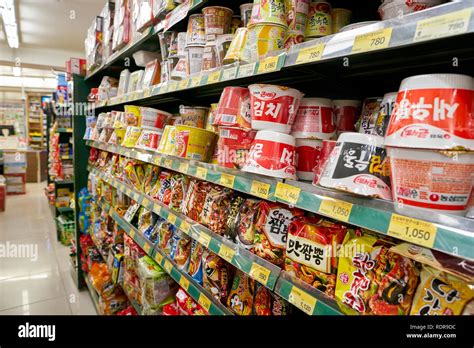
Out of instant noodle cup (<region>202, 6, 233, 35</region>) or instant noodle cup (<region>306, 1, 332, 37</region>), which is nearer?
instant noodle cup (<region>306, 1, 332, 37</region>)

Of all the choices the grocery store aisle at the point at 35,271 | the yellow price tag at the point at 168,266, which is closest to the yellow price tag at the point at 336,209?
the yellow price tag at the point at 168,266

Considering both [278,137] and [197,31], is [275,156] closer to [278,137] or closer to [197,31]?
[278,137]

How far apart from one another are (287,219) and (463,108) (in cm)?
58

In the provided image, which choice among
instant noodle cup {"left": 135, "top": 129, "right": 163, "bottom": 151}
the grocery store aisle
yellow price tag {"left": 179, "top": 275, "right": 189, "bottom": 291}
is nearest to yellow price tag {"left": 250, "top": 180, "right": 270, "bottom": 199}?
yellow price tag {"left": 179, "top": 275, "right": 189, "bottom": 291}

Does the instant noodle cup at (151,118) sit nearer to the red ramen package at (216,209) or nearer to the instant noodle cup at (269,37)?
the red ramen package at (216,209)

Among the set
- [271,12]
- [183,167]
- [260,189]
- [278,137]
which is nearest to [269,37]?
[271,12]

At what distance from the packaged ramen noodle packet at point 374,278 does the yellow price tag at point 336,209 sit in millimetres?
124

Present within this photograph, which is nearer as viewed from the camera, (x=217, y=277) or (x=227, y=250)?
(x=227, y=250)

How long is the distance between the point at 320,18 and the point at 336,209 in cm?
60

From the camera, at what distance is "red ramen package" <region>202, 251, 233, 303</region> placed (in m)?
1.31

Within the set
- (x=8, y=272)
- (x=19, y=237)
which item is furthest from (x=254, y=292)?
(x=19, y=237)

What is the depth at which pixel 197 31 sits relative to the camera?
1.40 m

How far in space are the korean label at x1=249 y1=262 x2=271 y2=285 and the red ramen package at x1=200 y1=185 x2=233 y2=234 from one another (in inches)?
11.2

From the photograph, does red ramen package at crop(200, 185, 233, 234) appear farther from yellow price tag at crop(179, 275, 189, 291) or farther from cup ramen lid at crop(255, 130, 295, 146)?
cup ramen lid at crop(255, 130, 295, 146)
